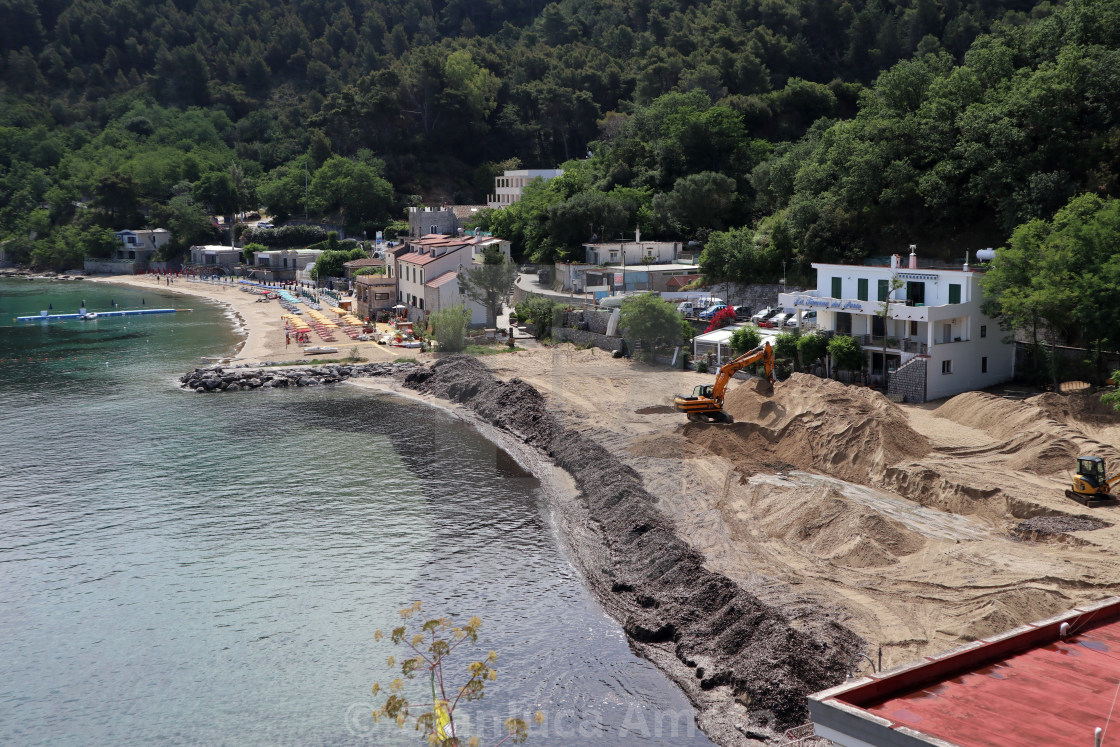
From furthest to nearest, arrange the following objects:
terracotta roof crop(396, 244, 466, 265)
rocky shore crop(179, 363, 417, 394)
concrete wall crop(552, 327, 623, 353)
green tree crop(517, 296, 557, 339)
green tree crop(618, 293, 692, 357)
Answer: terracotta roof crop(396, 244, 466, 265) → green tree crop(517, 296, 557, 339) → concrete wall crop(552, 327, 623, 353) → rocky shore crop(179, 363, 417, 394) → green tree crop(618, 293, 692, 357)

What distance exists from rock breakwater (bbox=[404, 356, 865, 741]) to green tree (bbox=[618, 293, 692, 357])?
1463 centimetres

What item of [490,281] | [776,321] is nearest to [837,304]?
[776,321]

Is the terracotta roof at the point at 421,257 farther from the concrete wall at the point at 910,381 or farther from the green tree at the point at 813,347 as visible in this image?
the concrete wall at the point at 910,381

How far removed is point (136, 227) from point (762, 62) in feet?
260

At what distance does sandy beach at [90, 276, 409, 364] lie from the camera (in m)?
58.0

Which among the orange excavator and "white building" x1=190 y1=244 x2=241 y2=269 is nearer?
the orange excavator

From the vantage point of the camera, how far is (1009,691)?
1252cm

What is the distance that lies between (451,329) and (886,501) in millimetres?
31197

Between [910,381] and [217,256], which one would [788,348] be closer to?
[910,381]

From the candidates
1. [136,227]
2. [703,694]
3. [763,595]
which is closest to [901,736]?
[703,694]

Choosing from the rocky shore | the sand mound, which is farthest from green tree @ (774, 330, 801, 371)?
the rocky shore

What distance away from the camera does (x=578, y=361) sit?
164 feet

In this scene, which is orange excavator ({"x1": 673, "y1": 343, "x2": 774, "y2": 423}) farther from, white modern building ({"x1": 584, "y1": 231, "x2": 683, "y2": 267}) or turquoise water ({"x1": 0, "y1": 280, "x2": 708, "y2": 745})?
white modern building ({"x1": 584, "y1": 231, "x2": 683, "y2": 267})

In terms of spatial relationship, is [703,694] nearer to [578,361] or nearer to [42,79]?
[578,361]
